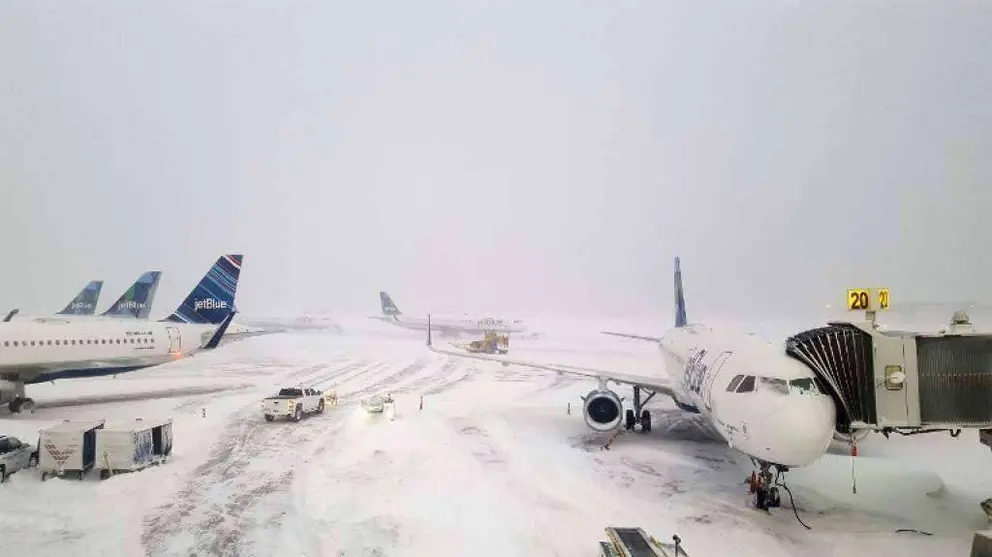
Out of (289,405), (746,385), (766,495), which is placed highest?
(746,385)

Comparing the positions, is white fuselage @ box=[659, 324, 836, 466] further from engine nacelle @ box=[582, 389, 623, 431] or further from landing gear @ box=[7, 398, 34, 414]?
landing gear @ box=[7, 398, 34, 414]

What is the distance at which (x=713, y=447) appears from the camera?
60.6 feet

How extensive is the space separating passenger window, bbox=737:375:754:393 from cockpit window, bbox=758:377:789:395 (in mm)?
215

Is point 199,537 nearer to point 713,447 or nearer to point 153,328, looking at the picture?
point 713,447

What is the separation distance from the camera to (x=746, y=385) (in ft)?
39.2

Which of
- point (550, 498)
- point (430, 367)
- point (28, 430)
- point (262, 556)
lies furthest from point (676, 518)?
point (430, 367)

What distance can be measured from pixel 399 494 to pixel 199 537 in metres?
4.29

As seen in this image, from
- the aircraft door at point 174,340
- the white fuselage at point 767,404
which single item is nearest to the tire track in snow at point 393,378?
the aircraft door at point 174,340

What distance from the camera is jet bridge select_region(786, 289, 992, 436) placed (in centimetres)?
1183

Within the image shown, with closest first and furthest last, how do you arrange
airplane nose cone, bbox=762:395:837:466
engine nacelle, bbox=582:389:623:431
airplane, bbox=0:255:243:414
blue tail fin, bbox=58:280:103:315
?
airplane nose cone, bbox=762:395:837:466 < engine nacelle, bbox=582:389:623:431 < airplane, bbox=0:255:243:414 < blue tail fin, bbox=58:280:103:315

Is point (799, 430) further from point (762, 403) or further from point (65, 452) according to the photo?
point (65, 452)

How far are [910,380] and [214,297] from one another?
33.1 metres

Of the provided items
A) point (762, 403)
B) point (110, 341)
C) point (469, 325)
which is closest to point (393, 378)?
point (110, 341)

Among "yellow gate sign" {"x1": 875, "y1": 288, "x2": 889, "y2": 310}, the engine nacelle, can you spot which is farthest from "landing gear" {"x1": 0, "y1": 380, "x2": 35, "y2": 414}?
"yellow gate sign" {"x1": 875, "y1": 288, "x2": 889, "y2": 310}
